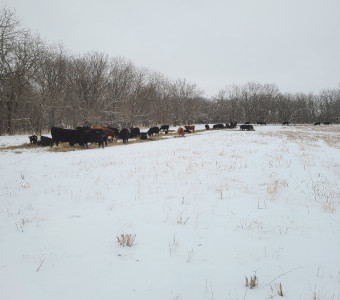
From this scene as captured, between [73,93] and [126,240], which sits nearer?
[126,240]

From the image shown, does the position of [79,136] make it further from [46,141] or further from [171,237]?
[171,237]

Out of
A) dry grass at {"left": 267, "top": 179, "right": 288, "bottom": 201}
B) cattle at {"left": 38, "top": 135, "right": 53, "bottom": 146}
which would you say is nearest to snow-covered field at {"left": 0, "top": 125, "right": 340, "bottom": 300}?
dry grass at {"left": 267, "top": 179, "right": 288, "bottom": 201}

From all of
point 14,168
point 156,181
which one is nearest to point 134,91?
point 14,168

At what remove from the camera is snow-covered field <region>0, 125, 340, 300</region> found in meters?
2.65

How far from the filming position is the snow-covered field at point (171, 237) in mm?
2646

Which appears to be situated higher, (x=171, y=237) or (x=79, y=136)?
(x=79, y=136)

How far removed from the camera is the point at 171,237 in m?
3.78

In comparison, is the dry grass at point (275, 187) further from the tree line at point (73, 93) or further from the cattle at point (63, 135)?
the tree line at point (73, 93)

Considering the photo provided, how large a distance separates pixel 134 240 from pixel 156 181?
3367 millimetres

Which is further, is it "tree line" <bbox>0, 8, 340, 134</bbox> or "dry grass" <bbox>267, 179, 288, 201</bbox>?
"tree line" <bbox>0, 8, 340, 134</bbox>

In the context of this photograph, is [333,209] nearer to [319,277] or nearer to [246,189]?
[246,189]

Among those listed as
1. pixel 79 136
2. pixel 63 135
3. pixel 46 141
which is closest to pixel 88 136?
pixel 79 136

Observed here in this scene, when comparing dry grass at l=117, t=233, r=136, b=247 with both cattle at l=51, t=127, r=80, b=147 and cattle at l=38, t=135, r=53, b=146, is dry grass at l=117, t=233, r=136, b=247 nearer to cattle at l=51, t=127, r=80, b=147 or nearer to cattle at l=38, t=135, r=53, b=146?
cattle at l=51, t=127, r=80, b=147

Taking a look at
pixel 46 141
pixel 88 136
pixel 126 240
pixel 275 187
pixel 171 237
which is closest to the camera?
pixel 126 240
